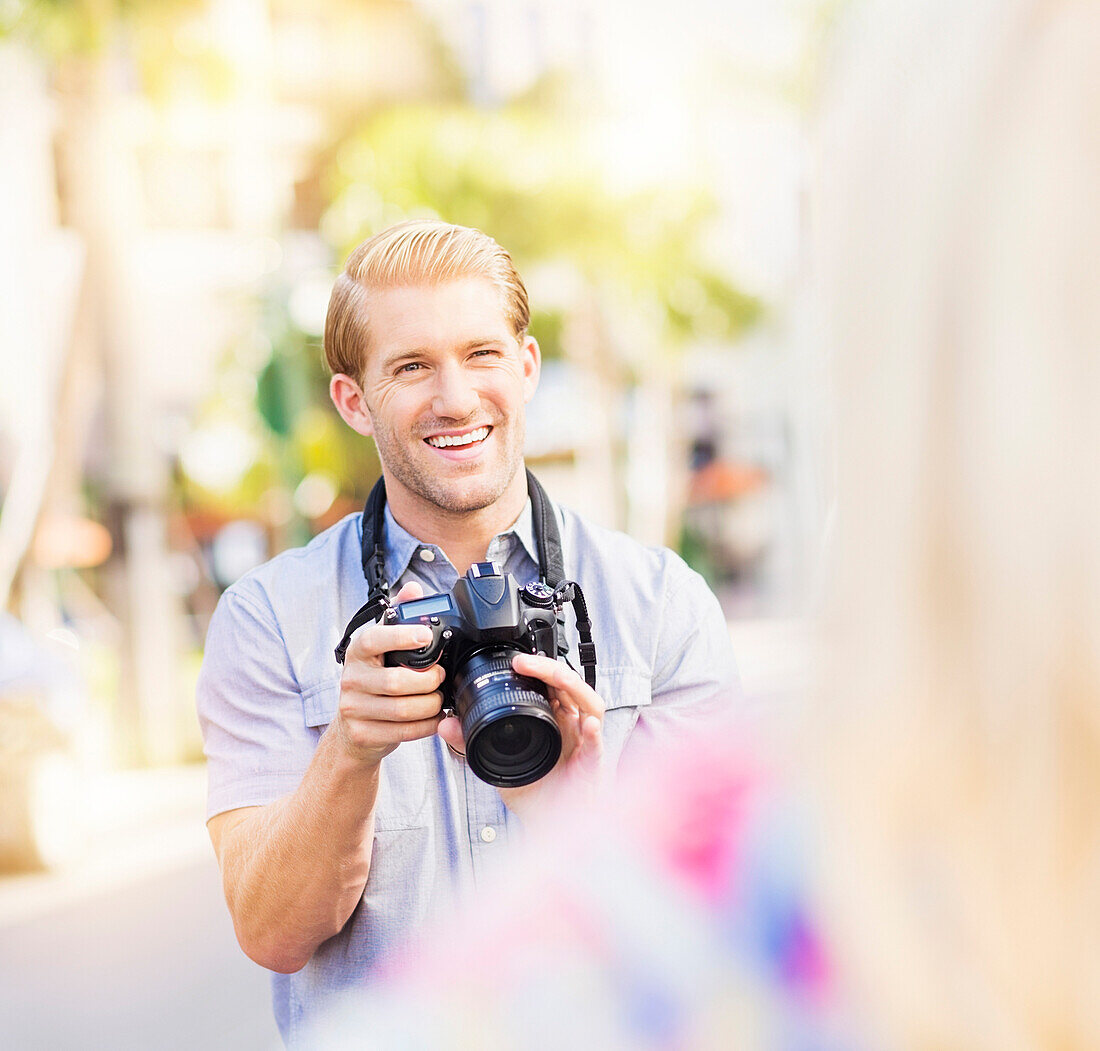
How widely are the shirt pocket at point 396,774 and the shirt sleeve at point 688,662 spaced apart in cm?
21

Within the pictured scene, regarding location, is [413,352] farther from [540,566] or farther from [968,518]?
[968,518]

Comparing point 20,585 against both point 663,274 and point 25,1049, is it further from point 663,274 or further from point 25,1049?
point 663,274

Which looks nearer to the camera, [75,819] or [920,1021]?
[920,1021]

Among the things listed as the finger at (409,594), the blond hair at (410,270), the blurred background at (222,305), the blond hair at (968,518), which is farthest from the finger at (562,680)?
the blurred background at (222,305)

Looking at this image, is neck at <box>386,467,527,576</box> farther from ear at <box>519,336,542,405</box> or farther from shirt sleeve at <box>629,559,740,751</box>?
shirt sleeve at <box>629,559,740,751</box>

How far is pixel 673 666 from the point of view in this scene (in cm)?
115

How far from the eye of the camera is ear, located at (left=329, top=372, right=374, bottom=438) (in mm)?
1109

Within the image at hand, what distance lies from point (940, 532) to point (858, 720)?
8 cm

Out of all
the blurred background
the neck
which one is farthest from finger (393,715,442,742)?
the blurred background

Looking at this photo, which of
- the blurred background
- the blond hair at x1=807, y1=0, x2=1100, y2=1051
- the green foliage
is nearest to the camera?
the blond hair at x1=807, y1=0, x2=1100, y2=1051

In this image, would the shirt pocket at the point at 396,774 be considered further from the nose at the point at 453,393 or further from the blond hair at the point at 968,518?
the blond hair at the point at 968,518

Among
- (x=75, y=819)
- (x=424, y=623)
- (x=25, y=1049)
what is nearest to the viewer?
(x=424, y=623)

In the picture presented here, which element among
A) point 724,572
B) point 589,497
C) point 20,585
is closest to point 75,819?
point 20,585

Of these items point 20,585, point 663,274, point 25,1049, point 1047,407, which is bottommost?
point 25,1049
